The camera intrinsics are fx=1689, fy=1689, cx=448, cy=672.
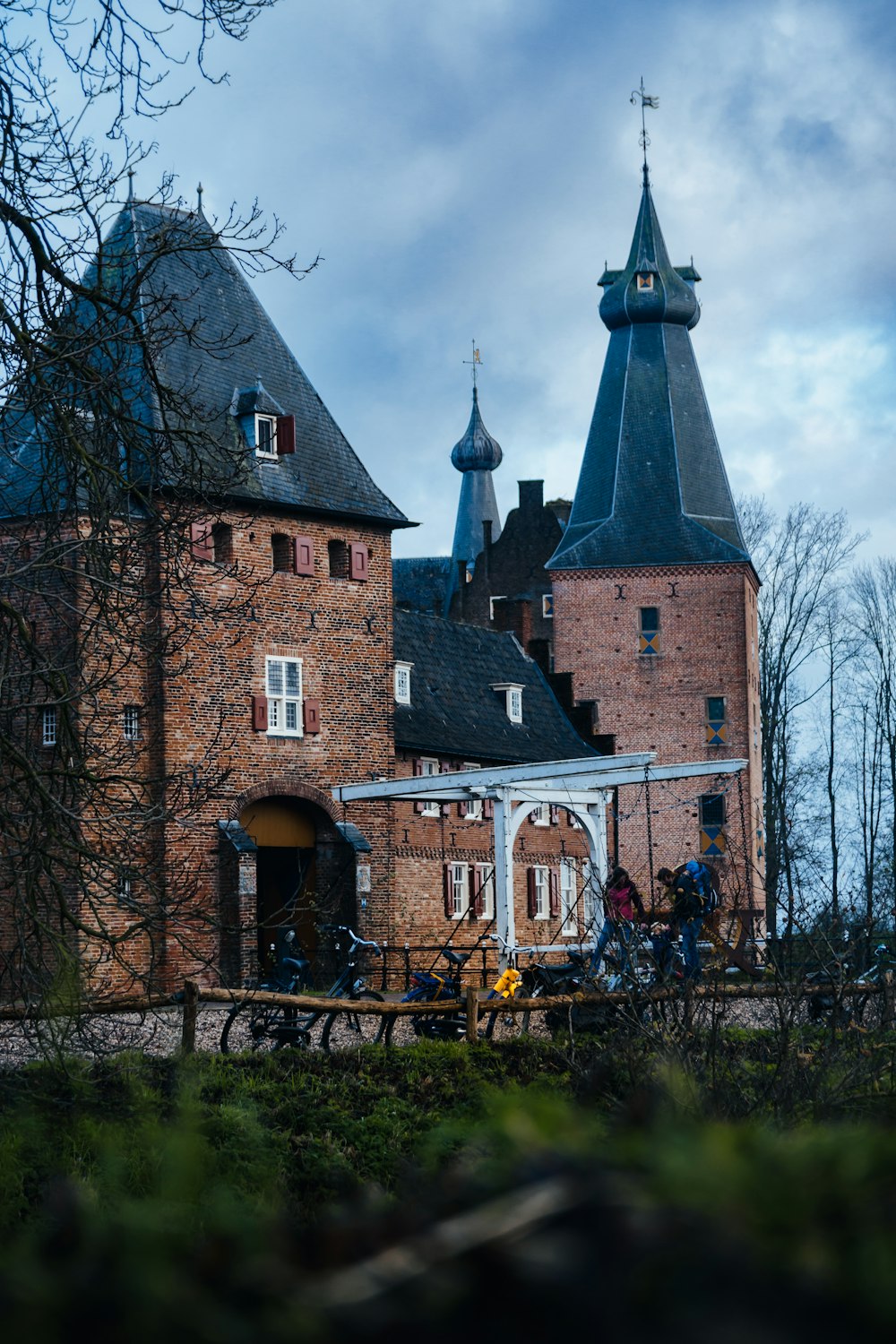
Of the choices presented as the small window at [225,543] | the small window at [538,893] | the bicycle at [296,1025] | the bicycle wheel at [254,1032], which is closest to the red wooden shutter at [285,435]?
the small window at [225,543]

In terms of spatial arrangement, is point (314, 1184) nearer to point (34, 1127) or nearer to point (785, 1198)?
point (34, 1127)

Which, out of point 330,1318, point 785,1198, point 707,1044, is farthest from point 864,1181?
point 707,1044

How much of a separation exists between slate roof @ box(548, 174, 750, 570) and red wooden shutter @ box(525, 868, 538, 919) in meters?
13.0

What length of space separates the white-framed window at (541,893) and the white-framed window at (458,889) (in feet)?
10.2

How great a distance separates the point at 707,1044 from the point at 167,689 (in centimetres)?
1817

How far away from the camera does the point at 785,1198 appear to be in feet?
4.93

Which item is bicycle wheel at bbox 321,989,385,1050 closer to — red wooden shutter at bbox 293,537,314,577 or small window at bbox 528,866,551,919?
red wooden shutter at bbox 293,537,314,577

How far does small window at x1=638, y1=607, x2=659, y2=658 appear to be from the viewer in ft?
152

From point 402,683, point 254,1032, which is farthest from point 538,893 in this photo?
point 254,1032

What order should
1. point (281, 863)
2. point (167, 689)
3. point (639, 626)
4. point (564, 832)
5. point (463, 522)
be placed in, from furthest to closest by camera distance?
point (463, 522) → point (639, 626) → point (564, 832) → point (281, 863) → point (167, 689)

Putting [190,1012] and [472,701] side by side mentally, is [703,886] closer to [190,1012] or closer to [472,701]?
[190,1012]

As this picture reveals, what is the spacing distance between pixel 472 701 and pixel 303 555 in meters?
8.56

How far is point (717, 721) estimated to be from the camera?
4559cm

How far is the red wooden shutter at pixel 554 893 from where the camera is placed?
37688 millimetres
